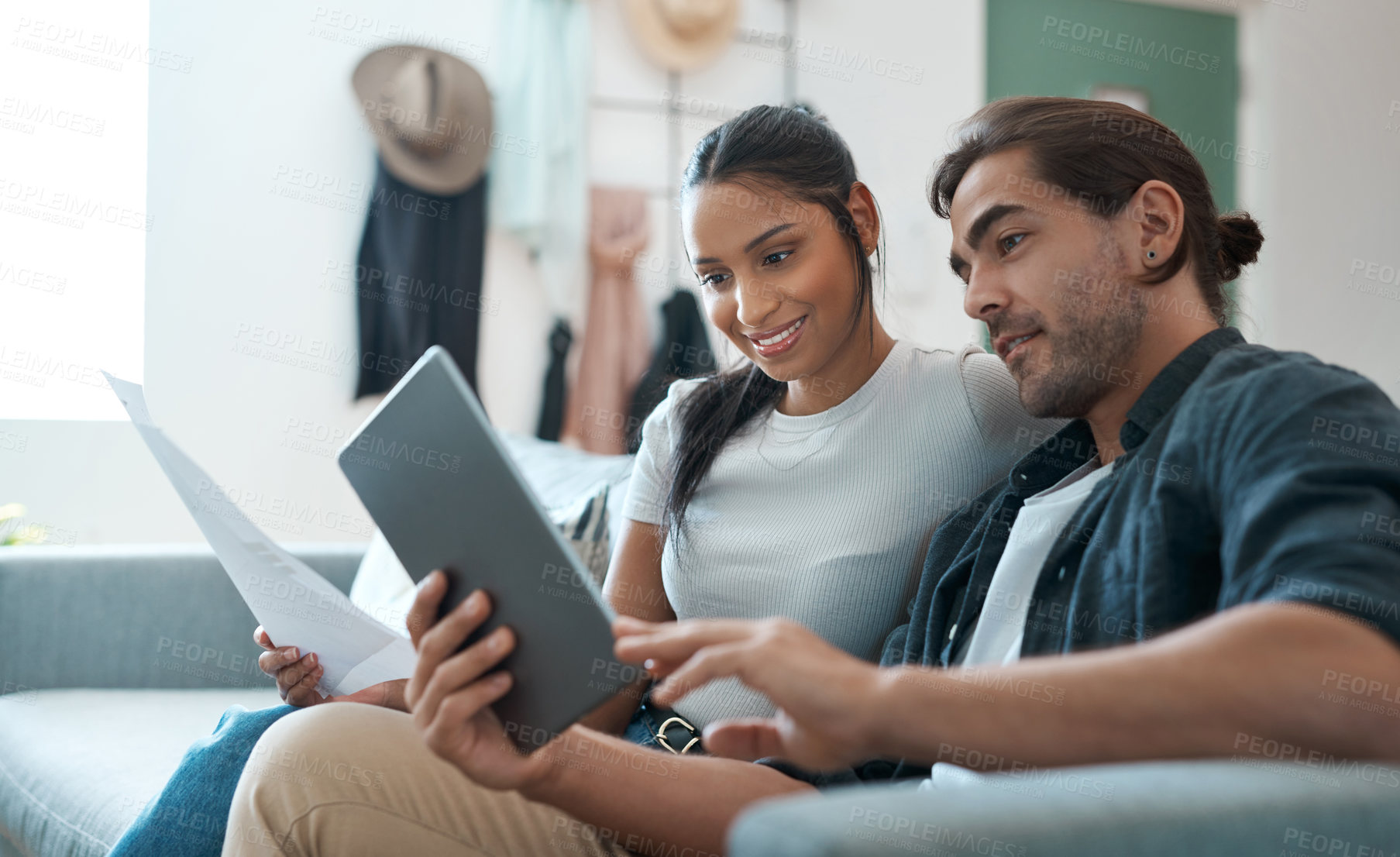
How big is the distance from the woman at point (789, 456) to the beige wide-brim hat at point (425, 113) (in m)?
1.60

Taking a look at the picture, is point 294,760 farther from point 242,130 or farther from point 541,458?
point 242,130

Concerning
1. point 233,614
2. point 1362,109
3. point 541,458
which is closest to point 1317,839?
point 541,458

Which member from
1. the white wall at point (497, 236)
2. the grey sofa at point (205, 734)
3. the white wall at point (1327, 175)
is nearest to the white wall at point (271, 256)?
the white wall at point (497, 236)

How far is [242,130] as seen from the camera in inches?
104

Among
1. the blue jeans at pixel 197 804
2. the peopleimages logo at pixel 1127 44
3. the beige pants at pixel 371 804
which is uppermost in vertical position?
the peopleimages logo at pixel 1127 44

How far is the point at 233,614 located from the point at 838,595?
1.25 meters

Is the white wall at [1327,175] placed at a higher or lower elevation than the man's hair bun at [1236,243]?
higher

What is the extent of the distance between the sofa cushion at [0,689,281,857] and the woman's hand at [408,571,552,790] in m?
0.68

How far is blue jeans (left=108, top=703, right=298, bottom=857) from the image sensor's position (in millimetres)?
1087

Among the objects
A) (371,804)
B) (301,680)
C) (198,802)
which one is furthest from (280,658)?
(371,804)

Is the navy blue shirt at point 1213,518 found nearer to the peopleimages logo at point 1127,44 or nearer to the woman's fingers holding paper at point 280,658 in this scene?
the woman's fingers holding paper at point 280,658

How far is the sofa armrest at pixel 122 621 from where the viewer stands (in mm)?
1768

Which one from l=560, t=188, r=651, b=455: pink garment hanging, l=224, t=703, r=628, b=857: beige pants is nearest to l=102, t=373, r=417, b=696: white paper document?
l=224, t=703, r=628, b=857: beige pants

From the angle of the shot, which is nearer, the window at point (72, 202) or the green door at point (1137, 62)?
the window at point (72, 202)
